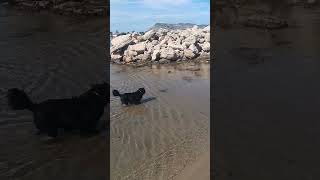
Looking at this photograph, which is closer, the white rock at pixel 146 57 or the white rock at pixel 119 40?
the white rock at pixel 146 57

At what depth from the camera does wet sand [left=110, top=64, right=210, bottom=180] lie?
12.5 ft

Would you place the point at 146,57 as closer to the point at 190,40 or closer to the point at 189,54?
the point at 189,54

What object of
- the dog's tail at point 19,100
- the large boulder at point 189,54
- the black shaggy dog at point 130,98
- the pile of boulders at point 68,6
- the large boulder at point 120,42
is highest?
the pile of boulders at point 68,6

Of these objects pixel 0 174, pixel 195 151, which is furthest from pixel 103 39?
pixel 0 174

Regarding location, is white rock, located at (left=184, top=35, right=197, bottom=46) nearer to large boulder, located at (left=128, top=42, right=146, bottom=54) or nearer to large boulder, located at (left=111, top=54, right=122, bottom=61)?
large boulder, located at (left=128, top=42, right=146, bottom=54)

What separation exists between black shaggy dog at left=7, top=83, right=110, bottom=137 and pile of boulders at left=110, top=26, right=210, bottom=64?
4092 mm

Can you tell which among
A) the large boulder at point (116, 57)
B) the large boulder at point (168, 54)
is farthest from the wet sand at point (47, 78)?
the large boulder at point (168, 54)

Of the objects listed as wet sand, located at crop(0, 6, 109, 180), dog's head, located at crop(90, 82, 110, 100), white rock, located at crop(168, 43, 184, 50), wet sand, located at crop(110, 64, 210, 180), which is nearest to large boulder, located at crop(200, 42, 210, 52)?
white rock, located at crop(168, 43, 184, 50)

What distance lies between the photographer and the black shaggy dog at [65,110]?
401 cm

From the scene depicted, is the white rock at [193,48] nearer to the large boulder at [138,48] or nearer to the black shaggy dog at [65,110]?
the large boulder at [138,48]
